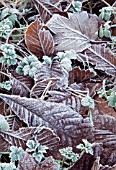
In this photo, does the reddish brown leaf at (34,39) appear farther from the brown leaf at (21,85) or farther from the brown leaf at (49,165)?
the brown leaf at (49,165)

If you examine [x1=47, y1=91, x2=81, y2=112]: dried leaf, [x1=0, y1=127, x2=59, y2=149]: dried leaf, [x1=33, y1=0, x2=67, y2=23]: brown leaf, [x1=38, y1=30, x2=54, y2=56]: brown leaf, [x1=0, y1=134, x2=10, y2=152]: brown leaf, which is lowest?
[x1=0, y1=134, x2=10, y2=152]: brown leaf

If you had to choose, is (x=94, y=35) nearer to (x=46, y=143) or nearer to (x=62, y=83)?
(x=62, y=83)

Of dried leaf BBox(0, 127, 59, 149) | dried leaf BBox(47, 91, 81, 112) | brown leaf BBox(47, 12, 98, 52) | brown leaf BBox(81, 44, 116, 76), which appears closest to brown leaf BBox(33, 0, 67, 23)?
brown leaf BBox(47, 12, 98, 52)

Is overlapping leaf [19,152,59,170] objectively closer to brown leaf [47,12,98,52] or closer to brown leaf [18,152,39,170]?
brown leaf [18,152,39,170]

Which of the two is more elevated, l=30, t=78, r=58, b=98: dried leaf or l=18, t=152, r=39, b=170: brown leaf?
l=30, t=78, r=58, b=98: dried leaf

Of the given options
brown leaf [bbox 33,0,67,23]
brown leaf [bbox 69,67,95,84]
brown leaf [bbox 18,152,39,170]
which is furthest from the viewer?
brown leaf [bbox 33,0,67,23]

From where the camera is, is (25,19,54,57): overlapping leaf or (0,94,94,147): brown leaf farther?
(25,19,54,57): overlapping leaf

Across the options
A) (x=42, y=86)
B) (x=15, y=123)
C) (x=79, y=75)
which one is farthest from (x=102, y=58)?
(x=15, y=123)
